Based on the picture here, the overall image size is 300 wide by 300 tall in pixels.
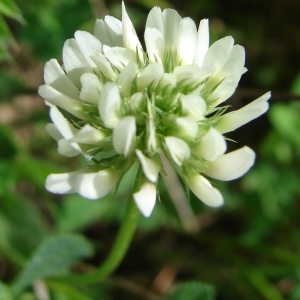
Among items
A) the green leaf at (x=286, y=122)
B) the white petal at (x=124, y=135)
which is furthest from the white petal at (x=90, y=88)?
the green leaf at (x=286, y=122)

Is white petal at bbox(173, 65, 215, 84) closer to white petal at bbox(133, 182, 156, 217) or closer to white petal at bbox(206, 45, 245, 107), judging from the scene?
white petal at bbox(206, 45, 245, 107)

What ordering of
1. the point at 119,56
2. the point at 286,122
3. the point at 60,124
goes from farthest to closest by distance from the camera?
the point at 286,122
the point at 119,56
the point at 60,124

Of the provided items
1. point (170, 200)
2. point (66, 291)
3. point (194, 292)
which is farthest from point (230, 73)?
point (170, 200)

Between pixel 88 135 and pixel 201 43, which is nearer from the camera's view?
pixel 88 135

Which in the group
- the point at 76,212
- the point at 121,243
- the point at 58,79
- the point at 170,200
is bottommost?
the point at 170,200

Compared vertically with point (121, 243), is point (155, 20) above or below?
above

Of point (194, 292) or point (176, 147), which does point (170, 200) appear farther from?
point (176, 147)
